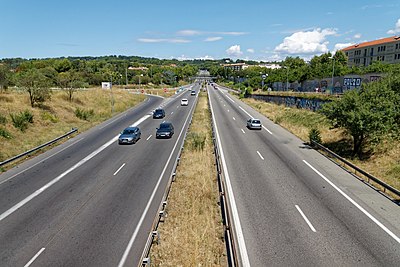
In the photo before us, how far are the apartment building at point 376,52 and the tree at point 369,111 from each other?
8376cm

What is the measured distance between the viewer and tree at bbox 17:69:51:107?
39.9 metres

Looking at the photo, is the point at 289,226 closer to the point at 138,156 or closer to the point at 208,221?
the point at 208,221

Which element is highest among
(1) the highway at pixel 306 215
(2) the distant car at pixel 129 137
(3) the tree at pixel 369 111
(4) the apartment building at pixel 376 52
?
(4) the apartment building at pixel 376 52

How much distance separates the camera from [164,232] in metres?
12.5

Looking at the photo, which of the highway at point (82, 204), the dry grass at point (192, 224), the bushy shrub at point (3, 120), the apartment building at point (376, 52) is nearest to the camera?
the dry grass at point (192, 224)

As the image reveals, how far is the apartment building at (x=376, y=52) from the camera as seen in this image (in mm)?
93375

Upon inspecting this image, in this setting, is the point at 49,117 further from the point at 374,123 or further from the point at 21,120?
the point at 374,123

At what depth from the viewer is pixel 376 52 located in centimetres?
10169

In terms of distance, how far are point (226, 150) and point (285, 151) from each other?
17.0ft

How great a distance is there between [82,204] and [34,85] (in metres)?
32.0

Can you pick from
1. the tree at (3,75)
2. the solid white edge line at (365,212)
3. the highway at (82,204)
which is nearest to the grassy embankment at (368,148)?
the solid white edge line at (365,212)

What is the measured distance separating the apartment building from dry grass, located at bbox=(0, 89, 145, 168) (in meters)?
86.5

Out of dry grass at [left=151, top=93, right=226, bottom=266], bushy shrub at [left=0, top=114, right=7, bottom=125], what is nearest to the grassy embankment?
dry grass at [left=151, top=93, right=226, bottom=266]

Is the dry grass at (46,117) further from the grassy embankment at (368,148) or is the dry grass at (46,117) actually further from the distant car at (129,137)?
the grassy embankment at (368,148)
